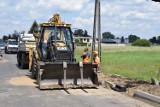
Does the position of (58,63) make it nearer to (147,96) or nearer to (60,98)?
(60,98)

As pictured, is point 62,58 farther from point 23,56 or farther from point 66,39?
point 23,56

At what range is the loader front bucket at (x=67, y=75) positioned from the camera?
15820 millimetres

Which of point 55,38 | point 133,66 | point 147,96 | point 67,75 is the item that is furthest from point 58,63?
point 133,66

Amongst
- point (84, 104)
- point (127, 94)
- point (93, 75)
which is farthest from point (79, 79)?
point (84, 104)

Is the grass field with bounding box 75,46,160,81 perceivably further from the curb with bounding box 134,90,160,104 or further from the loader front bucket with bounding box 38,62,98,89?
the curb with bounding box 134,90,160,104

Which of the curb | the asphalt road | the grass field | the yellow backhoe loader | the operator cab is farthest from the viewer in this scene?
the grass field

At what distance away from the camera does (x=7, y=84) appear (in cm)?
1694

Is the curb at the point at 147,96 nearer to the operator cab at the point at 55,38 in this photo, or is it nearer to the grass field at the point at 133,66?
the grass field at the point at 133,66

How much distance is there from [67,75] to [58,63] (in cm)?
67

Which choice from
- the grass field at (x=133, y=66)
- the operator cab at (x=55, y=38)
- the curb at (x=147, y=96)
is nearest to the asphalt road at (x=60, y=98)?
the curb at (x=147, y=96)

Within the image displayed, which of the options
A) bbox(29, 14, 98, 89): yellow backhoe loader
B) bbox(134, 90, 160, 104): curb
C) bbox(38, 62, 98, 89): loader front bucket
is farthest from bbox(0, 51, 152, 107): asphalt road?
bbox(29, 14, 98, 89): yellow backhoe loader

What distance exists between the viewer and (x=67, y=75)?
16328 mm

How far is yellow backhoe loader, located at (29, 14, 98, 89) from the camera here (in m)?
16.0

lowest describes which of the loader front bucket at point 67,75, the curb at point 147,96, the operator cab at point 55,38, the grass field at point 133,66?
the grass field at point 133,66
